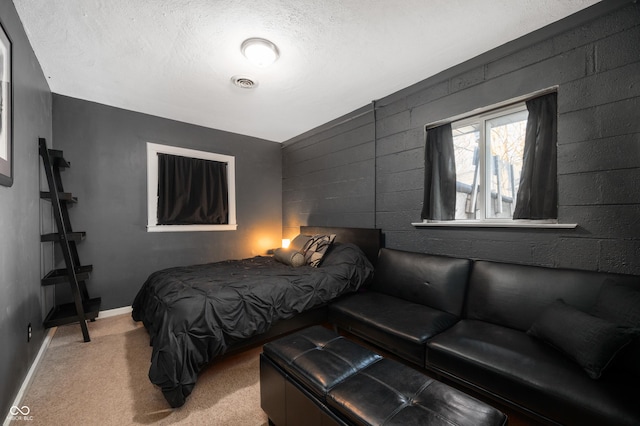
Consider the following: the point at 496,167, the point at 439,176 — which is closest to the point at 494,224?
the point at 496,167

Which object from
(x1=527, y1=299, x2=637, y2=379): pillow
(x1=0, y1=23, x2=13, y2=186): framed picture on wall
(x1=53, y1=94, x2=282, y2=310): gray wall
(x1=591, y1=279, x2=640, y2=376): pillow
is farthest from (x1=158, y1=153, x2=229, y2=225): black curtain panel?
(x1=591, y1=279, x2=640, y2=376): pillow

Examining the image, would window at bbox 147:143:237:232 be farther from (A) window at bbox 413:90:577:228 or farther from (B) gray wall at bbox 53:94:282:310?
(A) window at bbox 413:90:577:228

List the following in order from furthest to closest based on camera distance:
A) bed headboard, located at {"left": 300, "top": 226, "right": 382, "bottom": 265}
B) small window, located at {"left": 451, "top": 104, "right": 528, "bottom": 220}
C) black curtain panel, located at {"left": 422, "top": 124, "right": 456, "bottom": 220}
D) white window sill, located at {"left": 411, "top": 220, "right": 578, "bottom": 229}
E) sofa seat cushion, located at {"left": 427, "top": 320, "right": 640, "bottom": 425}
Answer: bed headboard, located at {"left": 300, "top": 226, "right": 382, "bottom": 265}, black curtain panel, located at {"left": 422, "top": 124, "right": 456, "bottom": 220}, small window, located at {"left": 451, "top": 104, "right": 528, "bottom": 220}, white window sill, located at {"left": 411, "top": 220, "right": 578, "bottom": 229}, sofa seat cushion, located at {"left": 427, "top": 320, "right": 640, "bottom": 425}

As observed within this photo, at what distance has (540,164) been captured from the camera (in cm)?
205

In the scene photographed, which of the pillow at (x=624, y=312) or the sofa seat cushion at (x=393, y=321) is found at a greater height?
the pillow at (x=624, y=312)

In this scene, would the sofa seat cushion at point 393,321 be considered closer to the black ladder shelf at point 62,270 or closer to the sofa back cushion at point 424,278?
the sofa back cushion at point 424,278

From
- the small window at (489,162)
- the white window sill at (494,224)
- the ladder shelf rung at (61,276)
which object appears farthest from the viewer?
the ladder shelf rung at (61,276)

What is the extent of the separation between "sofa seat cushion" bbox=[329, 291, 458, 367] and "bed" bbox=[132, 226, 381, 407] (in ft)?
0.85

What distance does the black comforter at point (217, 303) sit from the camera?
1735 mm

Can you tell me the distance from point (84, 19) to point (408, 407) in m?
3.16

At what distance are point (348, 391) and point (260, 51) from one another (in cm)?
249

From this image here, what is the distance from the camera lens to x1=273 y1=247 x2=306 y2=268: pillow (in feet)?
10.4

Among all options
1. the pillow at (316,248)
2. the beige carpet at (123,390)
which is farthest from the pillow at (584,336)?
the pillow at (316,248)

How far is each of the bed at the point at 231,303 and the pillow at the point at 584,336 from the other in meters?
1.57
